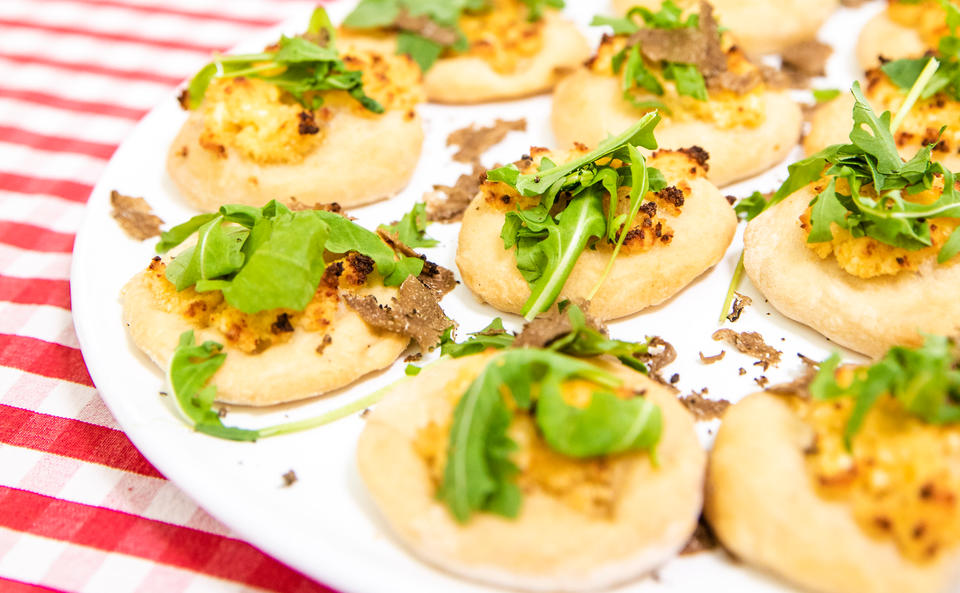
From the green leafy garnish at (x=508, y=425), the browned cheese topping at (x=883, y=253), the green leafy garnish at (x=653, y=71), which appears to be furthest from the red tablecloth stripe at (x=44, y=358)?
the browned cheese topping at (x=883, y=253)

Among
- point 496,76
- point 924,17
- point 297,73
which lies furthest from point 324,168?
point 924,17

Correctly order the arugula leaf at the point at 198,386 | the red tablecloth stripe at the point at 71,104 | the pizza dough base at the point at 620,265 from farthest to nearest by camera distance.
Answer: the red tablecloth stripe at the point at 71,104, the pizza dough base at the point at 620,265, the arugula leaf at the point at 198,386

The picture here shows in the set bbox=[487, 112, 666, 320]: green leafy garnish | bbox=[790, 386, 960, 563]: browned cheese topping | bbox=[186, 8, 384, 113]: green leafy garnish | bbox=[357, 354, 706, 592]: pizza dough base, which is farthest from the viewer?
bbox=[186, 8, 384, 113]: green leafy garnish

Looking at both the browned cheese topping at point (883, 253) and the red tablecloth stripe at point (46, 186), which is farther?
the red tablecloth stripe at point (46, 186)

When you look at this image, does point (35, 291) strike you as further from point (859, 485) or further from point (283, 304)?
point (859, 485)

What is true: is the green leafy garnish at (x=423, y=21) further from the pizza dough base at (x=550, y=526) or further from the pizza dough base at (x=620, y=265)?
the pizza dough base at (x=550, y=526)

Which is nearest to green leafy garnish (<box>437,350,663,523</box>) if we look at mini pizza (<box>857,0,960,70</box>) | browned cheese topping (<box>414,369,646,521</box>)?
browned cheese topping (<box>414,369,646,521</box>)

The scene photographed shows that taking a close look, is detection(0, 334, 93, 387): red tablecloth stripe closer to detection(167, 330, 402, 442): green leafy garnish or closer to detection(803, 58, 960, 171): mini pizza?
detection(167, 330, 402, 442): green leafy garnish
